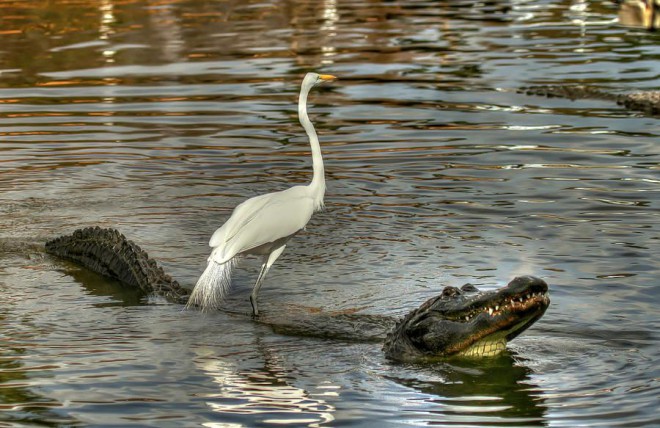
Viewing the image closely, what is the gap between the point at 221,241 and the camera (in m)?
9.01

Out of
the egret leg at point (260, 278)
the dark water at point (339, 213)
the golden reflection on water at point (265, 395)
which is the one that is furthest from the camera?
the egret leg at point (260, 278)

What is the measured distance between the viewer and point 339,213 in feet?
40.3

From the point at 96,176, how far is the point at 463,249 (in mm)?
5121

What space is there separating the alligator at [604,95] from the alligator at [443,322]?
9266mm

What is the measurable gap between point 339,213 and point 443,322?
450cm

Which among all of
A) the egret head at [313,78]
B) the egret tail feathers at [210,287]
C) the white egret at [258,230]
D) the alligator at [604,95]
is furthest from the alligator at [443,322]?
the alligator at [604,95]

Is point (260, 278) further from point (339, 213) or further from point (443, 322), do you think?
point (339, 213)

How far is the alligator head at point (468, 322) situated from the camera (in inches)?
294

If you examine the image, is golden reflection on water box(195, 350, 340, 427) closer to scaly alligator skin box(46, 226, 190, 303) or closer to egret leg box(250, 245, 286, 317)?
egret leg box(250, 245, 286, 317)

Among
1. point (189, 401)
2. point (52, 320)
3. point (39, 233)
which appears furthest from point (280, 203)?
point (39, 233)

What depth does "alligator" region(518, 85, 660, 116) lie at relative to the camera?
57.0 feet

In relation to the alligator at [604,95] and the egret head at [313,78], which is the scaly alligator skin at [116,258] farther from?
the alligator at [604,95]

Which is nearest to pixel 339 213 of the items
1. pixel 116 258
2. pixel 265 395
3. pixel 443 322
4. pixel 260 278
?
pixel 116 258

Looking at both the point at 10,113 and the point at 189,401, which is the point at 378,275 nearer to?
the point at 189,401
